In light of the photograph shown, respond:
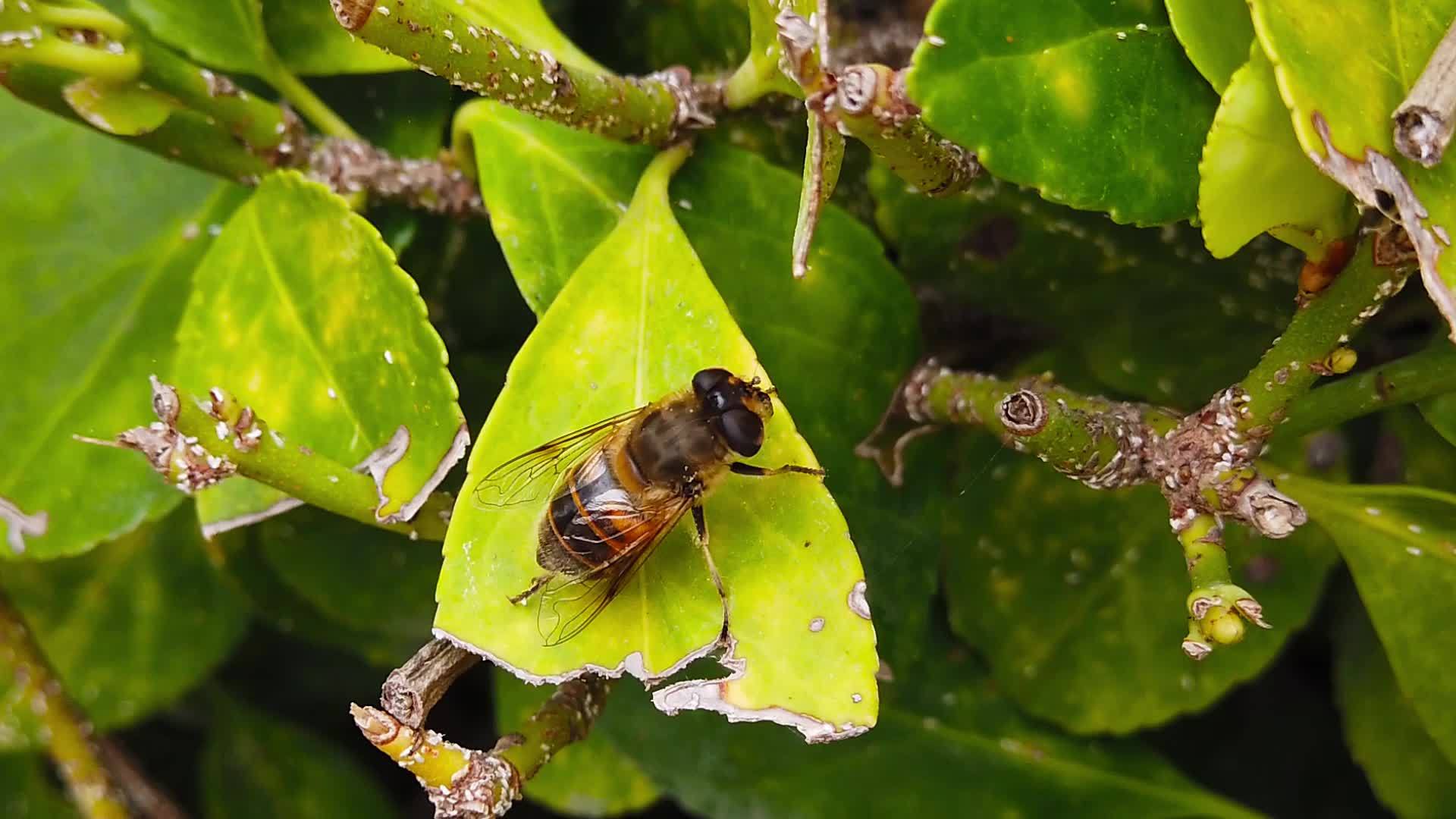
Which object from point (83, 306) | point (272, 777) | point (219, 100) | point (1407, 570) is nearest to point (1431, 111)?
point (1407, 570)

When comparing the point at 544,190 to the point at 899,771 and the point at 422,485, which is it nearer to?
the point at 422,485

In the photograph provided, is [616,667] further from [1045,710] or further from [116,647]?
[116,647]

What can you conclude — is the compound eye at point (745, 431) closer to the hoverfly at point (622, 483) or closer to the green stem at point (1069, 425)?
the hoverfly at point (622, 483)

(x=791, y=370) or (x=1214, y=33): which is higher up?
(x=1214, y=33)

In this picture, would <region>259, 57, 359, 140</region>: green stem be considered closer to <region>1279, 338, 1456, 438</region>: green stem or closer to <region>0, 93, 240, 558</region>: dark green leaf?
<region>0, 93, 240, 558</region>: dark green leaf

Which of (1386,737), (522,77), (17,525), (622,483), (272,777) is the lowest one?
(272,777)

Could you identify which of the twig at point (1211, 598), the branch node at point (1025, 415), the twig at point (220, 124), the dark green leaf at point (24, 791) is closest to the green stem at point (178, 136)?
the twig at point (220, 124)

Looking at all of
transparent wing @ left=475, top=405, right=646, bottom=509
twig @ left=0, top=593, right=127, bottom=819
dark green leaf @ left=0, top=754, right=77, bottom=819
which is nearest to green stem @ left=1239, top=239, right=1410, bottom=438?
transparent wing @ left=475, top=405, right=646, bottom=509
